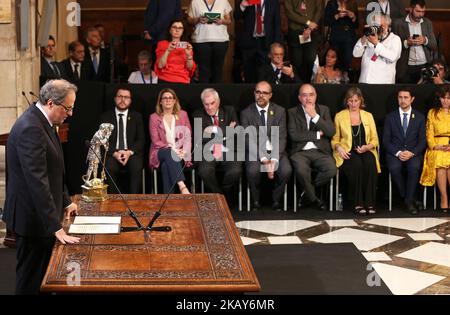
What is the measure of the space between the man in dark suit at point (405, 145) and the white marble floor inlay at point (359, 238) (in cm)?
129

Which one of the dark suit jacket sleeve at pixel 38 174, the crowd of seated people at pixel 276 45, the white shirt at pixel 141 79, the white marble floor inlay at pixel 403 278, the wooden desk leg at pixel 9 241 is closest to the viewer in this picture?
the dark suit jacket sleeve at pixel 38 174

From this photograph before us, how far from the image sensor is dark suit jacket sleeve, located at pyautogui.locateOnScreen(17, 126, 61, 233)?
14.8 feet

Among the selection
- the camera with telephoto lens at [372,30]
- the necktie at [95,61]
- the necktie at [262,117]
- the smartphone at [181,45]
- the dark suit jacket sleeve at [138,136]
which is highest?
the camera with telephoto lens at [372,30]

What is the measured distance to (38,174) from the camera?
4.51 meters

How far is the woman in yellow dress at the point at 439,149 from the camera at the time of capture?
944cm

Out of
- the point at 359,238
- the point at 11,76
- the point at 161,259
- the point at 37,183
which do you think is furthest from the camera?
the point at 11,76

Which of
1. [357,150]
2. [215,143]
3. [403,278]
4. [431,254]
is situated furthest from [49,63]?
Answer: [403,278]

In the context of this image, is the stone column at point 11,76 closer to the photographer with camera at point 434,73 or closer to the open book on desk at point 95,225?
the open book on desk at point 95,225

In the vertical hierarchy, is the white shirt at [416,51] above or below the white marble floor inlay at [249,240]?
Answer: above

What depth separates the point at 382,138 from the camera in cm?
973

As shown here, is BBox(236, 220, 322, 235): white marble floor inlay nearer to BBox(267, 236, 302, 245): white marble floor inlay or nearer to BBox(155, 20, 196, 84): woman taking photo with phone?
BBox(267, 236, 302, 245): white marble floor inlay

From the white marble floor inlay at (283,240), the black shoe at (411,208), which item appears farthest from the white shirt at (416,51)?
the white marble floor inlay at (283,240)

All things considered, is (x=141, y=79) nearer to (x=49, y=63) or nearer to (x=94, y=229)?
(x=49, y=63)

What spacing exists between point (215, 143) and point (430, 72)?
2.96m
